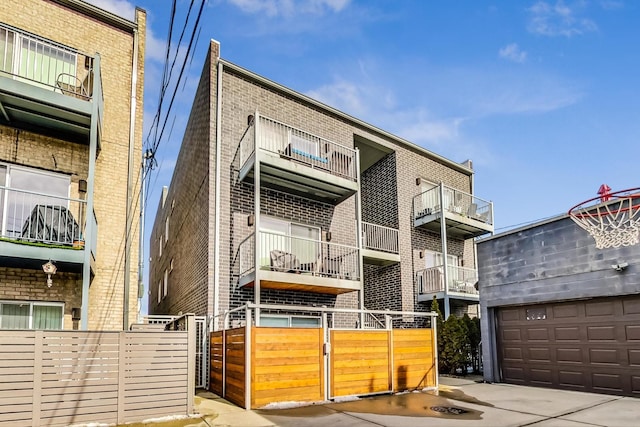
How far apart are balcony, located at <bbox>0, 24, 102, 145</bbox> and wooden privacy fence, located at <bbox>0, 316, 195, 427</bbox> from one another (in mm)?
4964

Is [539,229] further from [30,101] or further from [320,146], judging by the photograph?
[30,101]

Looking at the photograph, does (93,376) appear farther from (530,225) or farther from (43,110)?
(530,225)

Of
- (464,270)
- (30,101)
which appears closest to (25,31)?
(30,101)

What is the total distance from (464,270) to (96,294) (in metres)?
13.1

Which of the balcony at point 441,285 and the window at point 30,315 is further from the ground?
the balcony at point 441,285

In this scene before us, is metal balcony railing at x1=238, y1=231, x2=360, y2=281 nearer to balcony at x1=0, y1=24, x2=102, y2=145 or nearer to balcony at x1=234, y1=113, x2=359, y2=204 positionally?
balcony at x1=234, y1=113, x2=359, y2=204

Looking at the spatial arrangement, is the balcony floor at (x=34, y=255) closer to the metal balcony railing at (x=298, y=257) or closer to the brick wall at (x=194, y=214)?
the brick wall at (x=194, y=214)

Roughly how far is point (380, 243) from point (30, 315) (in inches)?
426

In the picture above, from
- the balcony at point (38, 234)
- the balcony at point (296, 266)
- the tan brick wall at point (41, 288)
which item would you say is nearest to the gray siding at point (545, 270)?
the balcony at point (296, 266)

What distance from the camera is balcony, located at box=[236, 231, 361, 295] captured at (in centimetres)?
1137

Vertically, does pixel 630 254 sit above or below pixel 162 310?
above

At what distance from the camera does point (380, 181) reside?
17906 mm

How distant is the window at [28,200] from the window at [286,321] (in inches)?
205

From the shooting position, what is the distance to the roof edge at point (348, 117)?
43.3ft
